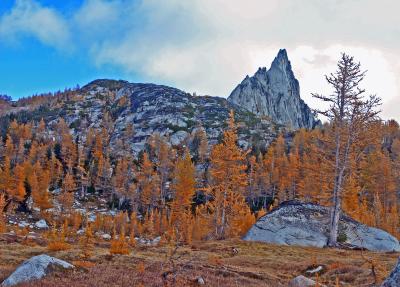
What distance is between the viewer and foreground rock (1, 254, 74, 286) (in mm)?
11633

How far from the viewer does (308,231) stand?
3114cm

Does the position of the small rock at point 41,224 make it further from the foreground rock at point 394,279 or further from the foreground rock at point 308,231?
the foreground rock at point 394,279

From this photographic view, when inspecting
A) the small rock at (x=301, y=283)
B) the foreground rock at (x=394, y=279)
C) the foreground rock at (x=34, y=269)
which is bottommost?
the small rock at (x=301, y=283)

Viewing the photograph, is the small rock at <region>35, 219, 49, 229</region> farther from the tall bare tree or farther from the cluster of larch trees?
the tall bare tree

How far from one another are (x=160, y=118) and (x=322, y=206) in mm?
152671

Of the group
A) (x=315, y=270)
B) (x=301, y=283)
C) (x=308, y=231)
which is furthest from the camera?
(x=308, y=231)

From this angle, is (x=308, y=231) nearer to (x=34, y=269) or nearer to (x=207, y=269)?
(x=207, y=269)

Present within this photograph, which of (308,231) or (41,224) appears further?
(41,224)

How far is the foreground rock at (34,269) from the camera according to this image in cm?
1163

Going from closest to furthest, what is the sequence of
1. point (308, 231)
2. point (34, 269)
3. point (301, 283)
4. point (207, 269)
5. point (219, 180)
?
1. point (34, 269)
2. point (301, 283)
3. point (207, 269)
4. point (308, 231)
5. point (219, 180)

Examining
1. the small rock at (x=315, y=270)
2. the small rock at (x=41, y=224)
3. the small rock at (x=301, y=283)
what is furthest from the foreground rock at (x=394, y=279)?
the small rock at (x=41, y=224)

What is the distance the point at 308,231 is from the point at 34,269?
929 inches

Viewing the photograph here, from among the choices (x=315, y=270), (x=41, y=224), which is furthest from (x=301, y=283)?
(x=41, y=224)

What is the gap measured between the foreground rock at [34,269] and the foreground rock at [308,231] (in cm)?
2118
